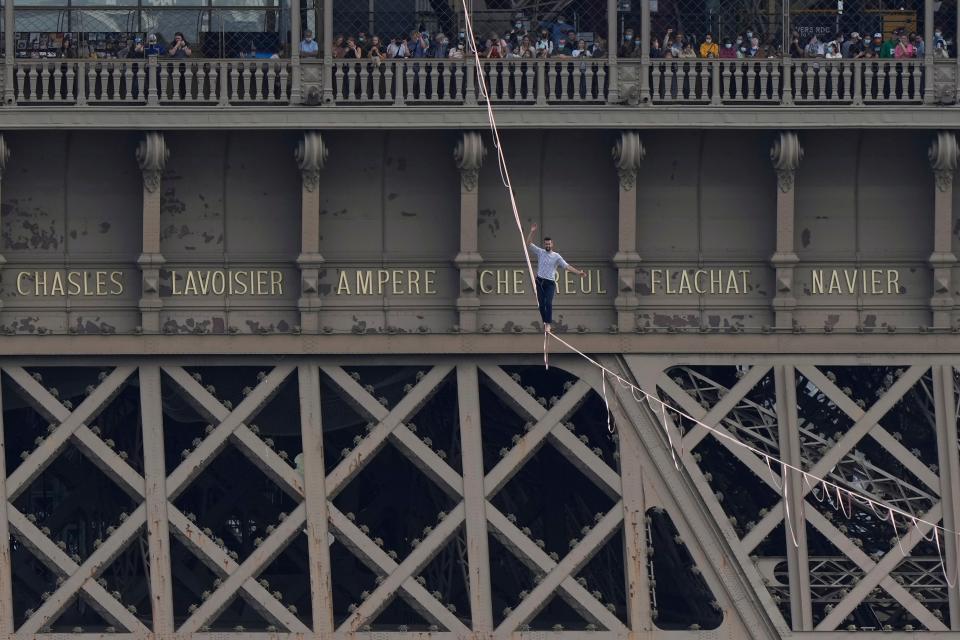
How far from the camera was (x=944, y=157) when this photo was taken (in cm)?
3838

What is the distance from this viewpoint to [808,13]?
39.7 meters

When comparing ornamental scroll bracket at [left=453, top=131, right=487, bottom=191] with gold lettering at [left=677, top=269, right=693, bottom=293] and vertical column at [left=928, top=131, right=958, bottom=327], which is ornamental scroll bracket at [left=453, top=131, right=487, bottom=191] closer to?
gold lettering at [left=677, top=269, right=693, bottom=293]

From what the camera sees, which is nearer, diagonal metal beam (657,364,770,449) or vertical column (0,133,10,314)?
vertical column (0,133,10,314)

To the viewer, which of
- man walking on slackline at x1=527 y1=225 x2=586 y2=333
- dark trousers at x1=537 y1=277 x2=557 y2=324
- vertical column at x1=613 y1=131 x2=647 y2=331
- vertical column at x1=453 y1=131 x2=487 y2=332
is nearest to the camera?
man walking on slackline at x1=527 y1=225 x2=586 y2=333

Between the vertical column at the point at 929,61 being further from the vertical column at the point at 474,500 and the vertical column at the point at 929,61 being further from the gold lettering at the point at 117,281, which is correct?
the gold lettering at the point at 117,281

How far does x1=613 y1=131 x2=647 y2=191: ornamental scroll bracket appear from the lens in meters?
38.1

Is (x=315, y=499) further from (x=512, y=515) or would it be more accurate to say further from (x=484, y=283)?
(x=484, y=283)

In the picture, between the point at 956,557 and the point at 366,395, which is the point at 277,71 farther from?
the point at 956,557

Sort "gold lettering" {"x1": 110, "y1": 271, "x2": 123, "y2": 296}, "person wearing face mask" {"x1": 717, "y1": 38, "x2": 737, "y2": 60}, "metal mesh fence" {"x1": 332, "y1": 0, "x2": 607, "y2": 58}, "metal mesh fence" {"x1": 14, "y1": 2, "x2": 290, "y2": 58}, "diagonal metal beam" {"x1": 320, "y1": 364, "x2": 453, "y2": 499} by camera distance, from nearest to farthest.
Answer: "diagonal metal beam" {"x1": 320, "y1": 364, "x2": 453, "y2": 499}
"gold lettering" {"x1": 110, "y1": 271, "x2": 123, "y2": 296}
"person wearing face mask" {"x1": 717, "y1": 38, "x2": 737, "y2": 60}
"metal mesh fence" {"x1": 332, "y1": 0, "x2": 607, "y2": 58}
"metal mesh fence" {"x1": 14, "y1": 2, "x2": 290, "y2": 58}

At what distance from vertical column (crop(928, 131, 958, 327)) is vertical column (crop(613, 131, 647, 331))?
4.25 m

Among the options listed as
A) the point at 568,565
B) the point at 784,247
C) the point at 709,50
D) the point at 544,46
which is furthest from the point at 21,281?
the point at 784,247

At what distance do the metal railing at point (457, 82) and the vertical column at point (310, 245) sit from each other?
3.33ft

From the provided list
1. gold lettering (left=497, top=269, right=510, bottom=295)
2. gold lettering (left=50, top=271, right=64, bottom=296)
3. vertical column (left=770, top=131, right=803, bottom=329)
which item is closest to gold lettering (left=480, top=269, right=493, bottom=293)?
gold lettering (left=497, top=269, right=510, bottom=295)

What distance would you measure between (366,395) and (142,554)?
4.27 meters
